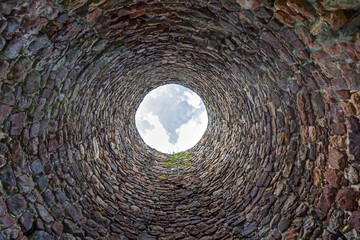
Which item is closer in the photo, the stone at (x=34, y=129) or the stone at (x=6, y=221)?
the stone at (x=6, y=221)

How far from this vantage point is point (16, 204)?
2631 millimetres

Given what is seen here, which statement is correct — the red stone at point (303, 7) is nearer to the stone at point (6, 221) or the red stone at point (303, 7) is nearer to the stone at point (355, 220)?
the stone at point (355, 220)

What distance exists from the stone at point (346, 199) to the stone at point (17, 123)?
3.45 meters

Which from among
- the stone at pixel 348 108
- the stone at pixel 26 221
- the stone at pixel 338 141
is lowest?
the stone at pixel 26 221

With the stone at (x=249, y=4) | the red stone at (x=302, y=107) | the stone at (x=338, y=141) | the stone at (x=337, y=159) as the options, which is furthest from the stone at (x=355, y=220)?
the stone at (x=249, y=4)

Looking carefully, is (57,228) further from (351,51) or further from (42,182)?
(351,51)

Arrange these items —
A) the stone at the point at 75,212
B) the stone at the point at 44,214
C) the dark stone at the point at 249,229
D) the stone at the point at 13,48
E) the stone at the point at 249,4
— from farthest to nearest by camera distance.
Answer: the dark stone at the point at 249,229
the stone at the point at 75,212
the stone at the point at 44,214
the stone at the point at 249,4
the stone at the point at 13,48

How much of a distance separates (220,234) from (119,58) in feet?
10.6

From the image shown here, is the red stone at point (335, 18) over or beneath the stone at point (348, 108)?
over

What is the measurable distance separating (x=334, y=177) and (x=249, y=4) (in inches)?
78.8

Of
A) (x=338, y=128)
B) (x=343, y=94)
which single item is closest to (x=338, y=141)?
(x=338, y=128)

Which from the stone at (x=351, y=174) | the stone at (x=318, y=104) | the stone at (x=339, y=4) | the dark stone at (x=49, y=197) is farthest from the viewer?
the dark stone at (x=49, y=197)

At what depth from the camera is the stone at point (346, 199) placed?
2434 millimetres

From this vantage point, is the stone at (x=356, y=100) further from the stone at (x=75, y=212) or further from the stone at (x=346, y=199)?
the stone at (x=75, y=212)
